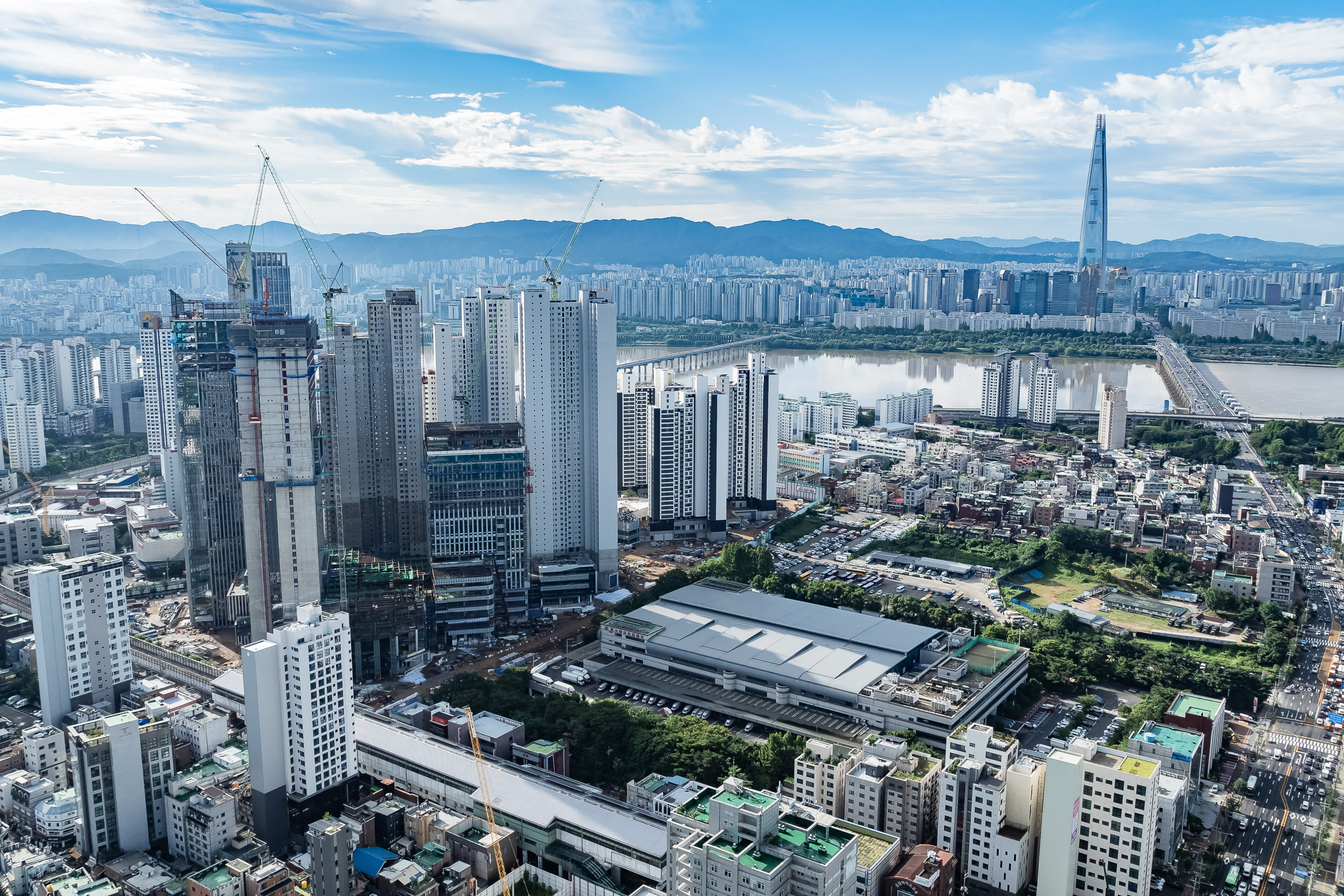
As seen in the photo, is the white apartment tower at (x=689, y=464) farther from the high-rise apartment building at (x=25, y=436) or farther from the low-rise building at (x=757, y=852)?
the high-rise apartment building at (x=25, y=436)

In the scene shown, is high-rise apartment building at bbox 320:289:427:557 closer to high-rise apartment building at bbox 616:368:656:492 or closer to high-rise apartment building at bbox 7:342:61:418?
high-rise apartment building at bbox 616:368:656:492

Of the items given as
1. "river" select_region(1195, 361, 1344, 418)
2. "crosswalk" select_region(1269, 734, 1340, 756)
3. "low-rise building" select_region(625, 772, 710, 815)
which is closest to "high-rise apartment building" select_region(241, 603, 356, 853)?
"low-rise building" select_region(625, 772, 710, 815)

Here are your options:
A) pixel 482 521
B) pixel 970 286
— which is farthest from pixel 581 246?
pixel 482 521

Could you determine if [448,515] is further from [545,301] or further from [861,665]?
[861,665]

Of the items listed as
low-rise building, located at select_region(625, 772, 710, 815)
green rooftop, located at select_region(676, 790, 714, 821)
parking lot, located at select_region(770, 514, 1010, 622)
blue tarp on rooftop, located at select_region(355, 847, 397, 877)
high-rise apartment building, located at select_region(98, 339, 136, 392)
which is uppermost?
high-rise apartment building, located at select_region(98, 339, 136, 392)

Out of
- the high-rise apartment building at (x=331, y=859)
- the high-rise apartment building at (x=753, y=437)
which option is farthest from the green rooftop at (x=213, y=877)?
the high-rise apartment building at (x=753, y=437)

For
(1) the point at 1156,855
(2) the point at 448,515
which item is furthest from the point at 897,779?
(2) the point at 448,515
